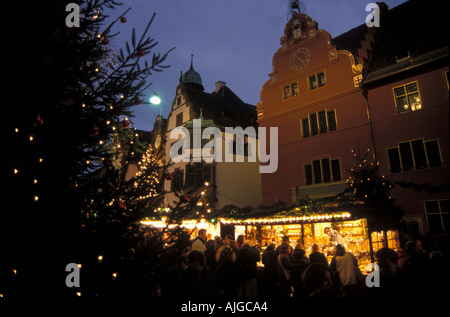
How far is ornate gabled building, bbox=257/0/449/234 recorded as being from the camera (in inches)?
551

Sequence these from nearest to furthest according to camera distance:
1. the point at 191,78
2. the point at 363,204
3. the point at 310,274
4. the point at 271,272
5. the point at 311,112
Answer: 1. the point at 310,274
2. the point at 271,272
3. the point at 363,204
4. the point at 311,112
5. the point at 191,78

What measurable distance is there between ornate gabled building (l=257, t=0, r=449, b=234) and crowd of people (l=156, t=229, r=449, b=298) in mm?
8136

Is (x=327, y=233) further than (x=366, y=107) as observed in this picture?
No

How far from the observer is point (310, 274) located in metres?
5.78

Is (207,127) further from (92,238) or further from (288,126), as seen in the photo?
(92,238)

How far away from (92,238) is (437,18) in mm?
20286

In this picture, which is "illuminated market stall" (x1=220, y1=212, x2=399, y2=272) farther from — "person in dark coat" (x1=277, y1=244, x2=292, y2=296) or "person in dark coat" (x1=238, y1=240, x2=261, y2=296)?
"person in dark coat" (x1=238, y1=240, x2=261, y2=296)

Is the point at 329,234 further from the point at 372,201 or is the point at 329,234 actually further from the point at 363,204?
the point at 372,201

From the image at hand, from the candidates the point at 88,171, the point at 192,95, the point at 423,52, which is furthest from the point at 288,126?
the point at 88,171

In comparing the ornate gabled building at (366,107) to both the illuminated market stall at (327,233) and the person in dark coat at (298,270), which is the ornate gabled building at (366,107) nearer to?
the illuminated market stall at (327,233)

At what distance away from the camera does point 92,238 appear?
9.70 feet

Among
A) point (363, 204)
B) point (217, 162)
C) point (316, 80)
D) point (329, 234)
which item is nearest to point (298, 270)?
point (363, 204)

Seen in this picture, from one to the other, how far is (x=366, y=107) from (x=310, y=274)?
537 inches

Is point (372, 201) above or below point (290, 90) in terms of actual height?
below
